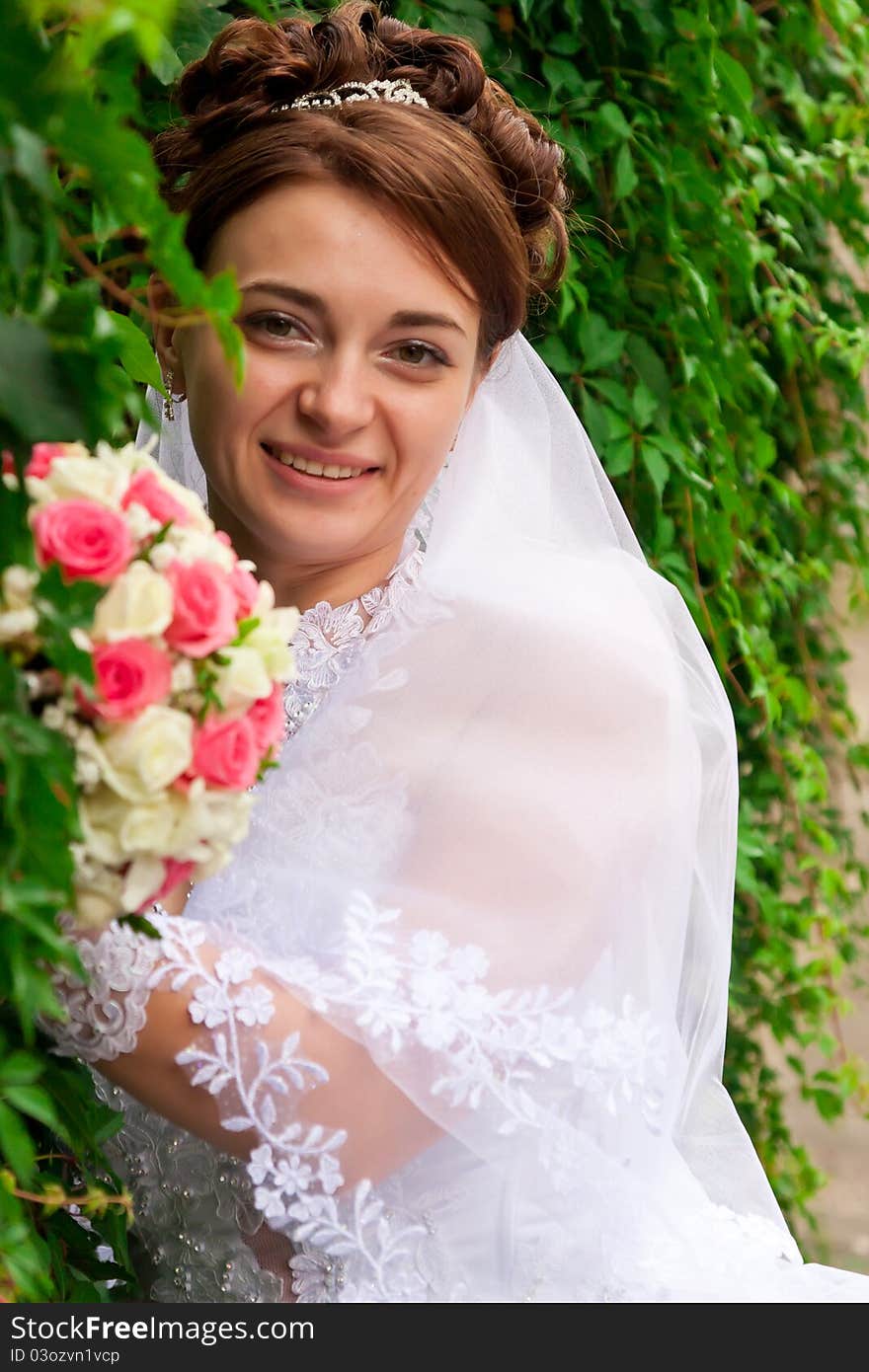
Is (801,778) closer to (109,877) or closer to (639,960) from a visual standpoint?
(639,960)

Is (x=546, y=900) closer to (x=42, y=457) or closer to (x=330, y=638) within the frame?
(x=330, y=638)

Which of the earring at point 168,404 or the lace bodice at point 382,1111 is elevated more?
the earring at point 168,404

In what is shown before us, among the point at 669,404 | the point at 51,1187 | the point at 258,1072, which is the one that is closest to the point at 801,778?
the point at 669,404

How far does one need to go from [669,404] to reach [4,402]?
7.22 feet

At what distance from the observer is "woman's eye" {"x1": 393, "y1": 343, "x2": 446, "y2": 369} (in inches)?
77.0

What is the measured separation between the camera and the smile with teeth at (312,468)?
1.94 meters

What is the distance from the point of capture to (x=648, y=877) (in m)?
1.91

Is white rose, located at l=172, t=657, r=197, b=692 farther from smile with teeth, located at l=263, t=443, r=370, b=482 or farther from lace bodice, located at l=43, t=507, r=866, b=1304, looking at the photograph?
smile with teeth, located at l=263, t=443, r=370, b=482

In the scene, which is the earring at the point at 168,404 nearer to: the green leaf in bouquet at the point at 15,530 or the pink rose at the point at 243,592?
the pink rose at the point at 243,592

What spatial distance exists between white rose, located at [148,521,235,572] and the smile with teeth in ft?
3.02

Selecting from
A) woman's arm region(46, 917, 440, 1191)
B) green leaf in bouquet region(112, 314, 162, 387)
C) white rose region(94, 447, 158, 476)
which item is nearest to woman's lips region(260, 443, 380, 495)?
green leaf in bouquet region(112, 314, 162, 387)

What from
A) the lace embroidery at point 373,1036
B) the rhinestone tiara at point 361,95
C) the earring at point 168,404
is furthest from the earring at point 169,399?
the lace embroidery at point 373,1036

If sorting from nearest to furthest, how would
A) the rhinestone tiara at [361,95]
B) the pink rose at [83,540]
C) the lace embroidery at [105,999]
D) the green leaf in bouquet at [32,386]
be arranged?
the green leaf in bouquet at [32,386] → the pink rose at [83,540] → the lace embroidery at [105,999] → the rhinestone tiara at [361,95]

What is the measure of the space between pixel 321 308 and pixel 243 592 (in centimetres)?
90
